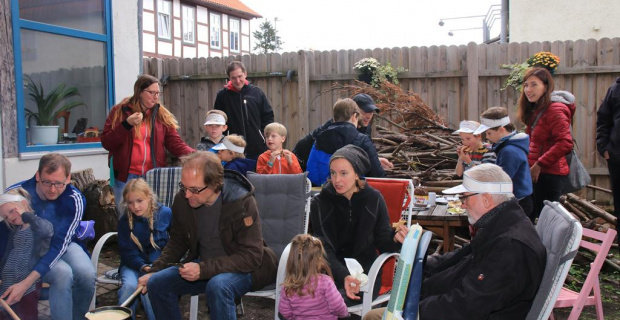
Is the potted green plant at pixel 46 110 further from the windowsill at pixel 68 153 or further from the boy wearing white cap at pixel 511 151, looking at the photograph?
the boy wearing white cap at pixel 511 151

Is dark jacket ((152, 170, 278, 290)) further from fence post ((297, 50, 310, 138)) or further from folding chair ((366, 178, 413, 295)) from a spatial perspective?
fence post ((297, 50, 310, 138))

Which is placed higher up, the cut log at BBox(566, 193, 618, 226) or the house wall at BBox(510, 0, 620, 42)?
the house wall at BBox(510, 0, 620, 42)

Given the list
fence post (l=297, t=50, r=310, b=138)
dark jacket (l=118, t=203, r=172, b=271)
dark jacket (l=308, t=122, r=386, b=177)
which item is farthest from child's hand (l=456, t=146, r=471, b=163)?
fence post (l=297, t=50, r=310, b=138)

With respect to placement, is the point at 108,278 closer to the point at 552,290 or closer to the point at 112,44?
the point at 552,290

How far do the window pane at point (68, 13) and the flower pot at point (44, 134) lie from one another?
1.26 metres

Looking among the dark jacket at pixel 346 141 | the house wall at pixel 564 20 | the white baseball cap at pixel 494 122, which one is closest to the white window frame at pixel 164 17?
the house wall at pixel 564 20

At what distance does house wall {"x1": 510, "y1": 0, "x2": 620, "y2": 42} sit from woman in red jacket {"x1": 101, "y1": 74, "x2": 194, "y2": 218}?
13.2 meters

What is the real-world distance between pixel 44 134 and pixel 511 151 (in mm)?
5239

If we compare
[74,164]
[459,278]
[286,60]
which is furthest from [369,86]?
[459,278]

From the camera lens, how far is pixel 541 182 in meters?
4.40

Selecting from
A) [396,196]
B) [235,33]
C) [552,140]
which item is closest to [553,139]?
[552,140]

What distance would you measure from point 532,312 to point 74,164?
5838 millimetres

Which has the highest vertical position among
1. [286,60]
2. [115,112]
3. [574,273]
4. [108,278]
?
[286,60]

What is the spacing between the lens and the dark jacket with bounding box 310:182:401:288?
125 inches
